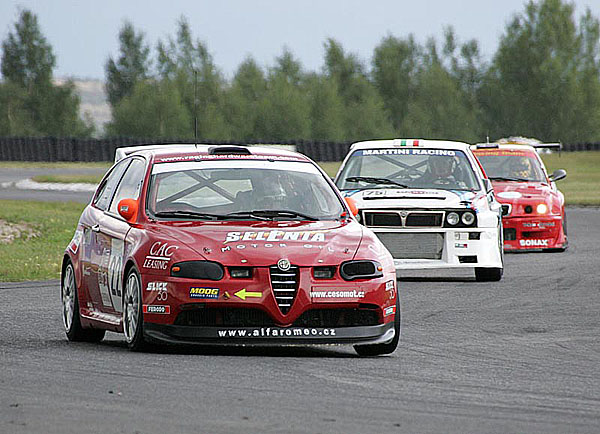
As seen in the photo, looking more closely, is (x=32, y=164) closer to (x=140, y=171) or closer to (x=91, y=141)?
(x=91, y=141)

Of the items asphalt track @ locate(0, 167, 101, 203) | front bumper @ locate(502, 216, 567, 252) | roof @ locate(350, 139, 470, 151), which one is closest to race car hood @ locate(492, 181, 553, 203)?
front bumper @ locate(502, 216, 567, 252)

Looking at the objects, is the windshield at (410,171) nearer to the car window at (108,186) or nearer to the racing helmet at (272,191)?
the car window at (108,186)

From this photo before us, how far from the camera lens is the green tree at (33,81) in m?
119

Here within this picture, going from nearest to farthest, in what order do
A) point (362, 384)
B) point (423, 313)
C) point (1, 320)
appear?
point (362, 384), point (1, 320), point (423, 313)

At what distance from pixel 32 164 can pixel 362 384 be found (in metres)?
62.1

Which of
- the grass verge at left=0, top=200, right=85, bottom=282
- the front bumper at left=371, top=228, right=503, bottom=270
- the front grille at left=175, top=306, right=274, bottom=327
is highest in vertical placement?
the front grille at left=175, top=306, right=274, bottom=327

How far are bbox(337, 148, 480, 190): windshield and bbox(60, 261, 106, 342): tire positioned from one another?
6268 millimetres

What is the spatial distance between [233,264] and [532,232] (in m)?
11.9

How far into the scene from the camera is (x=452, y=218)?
51.0 feet

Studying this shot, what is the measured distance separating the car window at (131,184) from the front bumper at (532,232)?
10.4m

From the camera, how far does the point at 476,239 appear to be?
51.2ft

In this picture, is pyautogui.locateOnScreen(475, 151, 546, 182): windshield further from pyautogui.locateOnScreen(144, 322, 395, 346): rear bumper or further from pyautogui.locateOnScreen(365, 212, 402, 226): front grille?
pyautogui.locateOnScreen(144, 322, 395, 346): rear bumper


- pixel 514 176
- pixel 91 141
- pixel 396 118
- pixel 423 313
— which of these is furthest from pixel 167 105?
pixel 423 313

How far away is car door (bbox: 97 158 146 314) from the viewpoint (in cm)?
948
